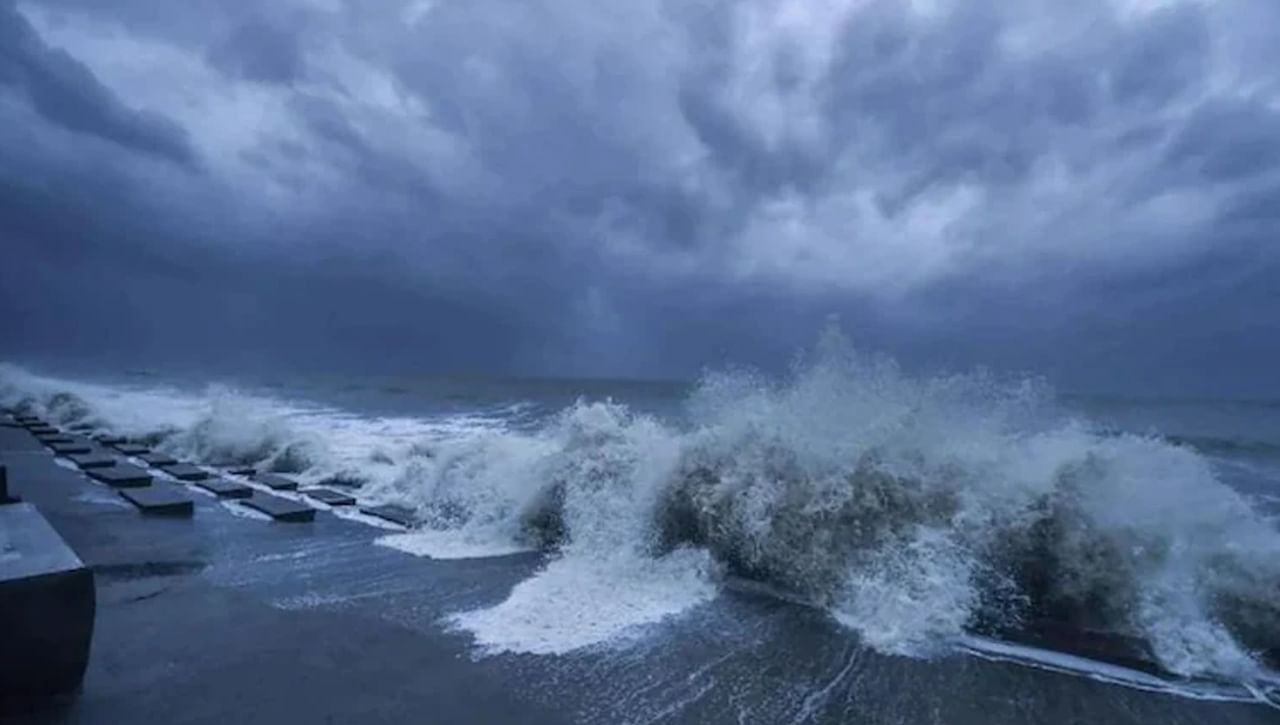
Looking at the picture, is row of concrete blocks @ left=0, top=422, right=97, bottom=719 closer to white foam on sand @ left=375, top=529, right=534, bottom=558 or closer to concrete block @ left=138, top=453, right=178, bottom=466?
white foam on sand @ left=375, top=529, right=534, bottom=558

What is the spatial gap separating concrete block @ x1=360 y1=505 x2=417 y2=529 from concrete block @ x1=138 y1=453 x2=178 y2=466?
584 cm

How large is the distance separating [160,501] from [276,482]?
2534 mm

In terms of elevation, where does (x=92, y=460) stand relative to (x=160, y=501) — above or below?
above

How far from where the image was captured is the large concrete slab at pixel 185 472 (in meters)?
11.2

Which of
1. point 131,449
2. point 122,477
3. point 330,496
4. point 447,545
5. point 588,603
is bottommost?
point 588,603

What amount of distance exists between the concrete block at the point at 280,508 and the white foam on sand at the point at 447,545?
4.31ft

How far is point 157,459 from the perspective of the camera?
42.5ft

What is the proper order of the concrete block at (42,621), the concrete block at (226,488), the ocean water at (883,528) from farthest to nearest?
the concrete block at (226,488) < the ocean water at (883,528) < the concrete block at (42,621)

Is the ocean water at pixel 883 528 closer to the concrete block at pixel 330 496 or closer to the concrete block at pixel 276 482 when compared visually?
the concrete block at pixel 330 496

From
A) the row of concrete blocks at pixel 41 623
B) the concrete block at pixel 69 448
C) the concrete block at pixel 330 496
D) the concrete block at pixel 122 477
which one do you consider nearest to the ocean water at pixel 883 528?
the concrete block at pixel 330 496

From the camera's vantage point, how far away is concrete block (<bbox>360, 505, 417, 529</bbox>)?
28.3 feet

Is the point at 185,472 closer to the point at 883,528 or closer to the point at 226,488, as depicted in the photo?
the point at 226,488

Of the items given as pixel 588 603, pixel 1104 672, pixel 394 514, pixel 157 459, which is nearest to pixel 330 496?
pixel 394 514

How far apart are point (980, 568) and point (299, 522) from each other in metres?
7.36
